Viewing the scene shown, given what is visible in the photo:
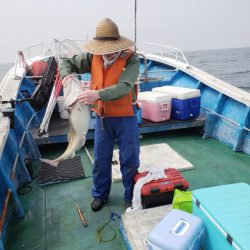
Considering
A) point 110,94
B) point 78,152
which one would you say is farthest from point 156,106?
point 110,94

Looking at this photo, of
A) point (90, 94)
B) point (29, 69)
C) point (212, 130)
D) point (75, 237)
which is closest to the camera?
point (90, 94)

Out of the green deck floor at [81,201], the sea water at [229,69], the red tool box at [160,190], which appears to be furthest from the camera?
the sea water at [229,69]

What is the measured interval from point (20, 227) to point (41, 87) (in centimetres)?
299

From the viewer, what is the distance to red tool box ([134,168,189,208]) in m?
2.94

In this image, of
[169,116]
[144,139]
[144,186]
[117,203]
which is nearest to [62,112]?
[144,139]

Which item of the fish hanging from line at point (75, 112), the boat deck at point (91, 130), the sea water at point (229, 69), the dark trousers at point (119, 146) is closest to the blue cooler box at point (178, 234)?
the dark trousers at point (119, 146)

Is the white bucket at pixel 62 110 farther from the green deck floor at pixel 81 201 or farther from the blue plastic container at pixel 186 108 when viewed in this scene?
the blue plastic container at pixel 186 108

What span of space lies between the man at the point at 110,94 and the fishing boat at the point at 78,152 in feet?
1.40

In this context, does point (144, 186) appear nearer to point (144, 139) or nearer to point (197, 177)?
point (197, 177)

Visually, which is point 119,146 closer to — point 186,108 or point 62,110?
point 186,108

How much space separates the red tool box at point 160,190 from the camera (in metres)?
2.94

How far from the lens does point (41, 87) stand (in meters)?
5.39

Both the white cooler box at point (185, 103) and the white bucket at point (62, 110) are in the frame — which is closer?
the white cooler box at point (185, 103)

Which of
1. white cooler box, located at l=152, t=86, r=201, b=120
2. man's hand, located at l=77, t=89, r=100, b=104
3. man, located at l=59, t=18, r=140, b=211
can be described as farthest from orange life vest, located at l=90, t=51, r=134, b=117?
white cooler box, located at l=152, t=86, r=201, b=120
